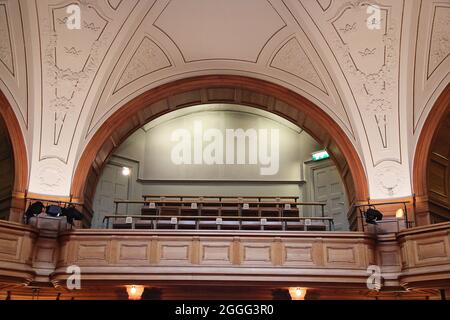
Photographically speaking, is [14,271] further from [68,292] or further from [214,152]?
[214,152]

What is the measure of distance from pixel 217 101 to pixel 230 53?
1.33 meters

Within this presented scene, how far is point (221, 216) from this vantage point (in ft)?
31.6

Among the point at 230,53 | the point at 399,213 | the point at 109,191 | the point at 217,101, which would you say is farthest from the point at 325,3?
the point at 109,191

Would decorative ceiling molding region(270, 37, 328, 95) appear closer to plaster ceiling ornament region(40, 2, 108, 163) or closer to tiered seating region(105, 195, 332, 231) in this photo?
tiered seating region(105, 195, 332, 231)

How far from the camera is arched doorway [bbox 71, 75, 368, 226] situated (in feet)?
31.7

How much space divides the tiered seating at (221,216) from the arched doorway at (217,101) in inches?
35.5

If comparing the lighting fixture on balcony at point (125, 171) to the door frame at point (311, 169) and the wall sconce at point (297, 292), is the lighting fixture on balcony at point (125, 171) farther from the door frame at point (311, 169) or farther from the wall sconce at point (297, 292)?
the wall sconce at point (297, 292)

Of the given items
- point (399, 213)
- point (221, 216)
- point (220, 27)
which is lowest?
point (399, 213)

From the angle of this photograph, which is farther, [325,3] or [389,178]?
[389,178]

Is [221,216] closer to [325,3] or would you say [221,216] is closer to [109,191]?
[109,191]

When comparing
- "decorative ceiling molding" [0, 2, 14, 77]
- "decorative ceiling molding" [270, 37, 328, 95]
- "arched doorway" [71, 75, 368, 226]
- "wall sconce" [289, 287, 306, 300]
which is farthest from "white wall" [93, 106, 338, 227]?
"wall sconce" [289, 287, 306, 300]

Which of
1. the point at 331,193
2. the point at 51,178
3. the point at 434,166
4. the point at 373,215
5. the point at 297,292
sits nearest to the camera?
the point at 297,292

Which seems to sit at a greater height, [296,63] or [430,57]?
[296,63]

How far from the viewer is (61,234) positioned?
27.0 feet
